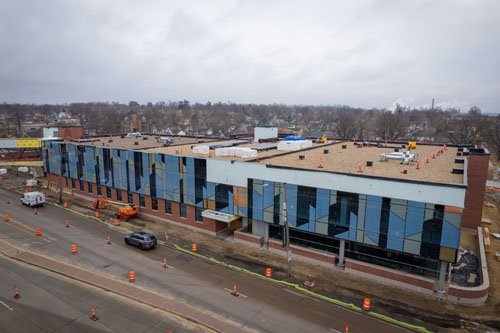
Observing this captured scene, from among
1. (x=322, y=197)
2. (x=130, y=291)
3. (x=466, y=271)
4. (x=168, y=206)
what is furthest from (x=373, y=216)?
(x=168, y=206)

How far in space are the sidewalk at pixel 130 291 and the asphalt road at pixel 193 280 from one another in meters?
0.65

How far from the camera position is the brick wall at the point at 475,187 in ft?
121

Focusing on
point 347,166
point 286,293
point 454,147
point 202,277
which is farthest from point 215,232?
point 454,147

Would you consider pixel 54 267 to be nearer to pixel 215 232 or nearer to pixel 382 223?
pixel 215 232

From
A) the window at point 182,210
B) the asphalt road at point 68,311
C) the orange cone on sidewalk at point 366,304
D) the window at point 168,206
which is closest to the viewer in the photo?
the asphalt road at point 68,311

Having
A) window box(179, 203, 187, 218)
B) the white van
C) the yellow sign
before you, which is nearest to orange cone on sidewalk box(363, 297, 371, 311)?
window box(179, 203, 187, 218)

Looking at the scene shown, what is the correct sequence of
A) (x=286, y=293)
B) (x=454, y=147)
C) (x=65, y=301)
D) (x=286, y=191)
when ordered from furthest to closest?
(x=454, y=147), (x=286, y=191), (x=286, y=293), (x=65, y=301)

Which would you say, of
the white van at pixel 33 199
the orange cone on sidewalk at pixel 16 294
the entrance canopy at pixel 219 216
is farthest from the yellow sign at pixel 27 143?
the orange cone on sidewalk at pixel 16 294

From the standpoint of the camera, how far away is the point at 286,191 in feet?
98.6

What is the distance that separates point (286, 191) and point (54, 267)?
68.2ft

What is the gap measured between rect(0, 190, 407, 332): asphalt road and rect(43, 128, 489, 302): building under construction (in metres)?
6.24

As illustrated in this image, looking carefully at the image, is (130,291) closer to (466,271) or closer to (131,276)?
(131,276)

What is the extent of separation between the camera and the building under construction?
24297mm

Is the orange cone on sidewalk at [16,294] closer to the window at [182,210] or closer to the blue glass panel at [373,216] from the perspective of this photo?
the window at [182,210]
